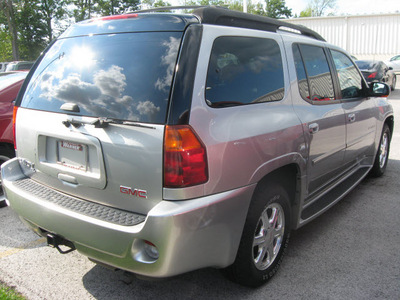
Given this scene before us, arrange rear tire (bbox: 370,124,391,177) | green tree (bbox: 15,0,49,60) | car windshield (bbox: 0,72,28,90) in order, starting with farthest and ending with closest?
1. green tree (bbox: 15,0,49,60)
2. rear tire (bbox: 370,124,391,177)
3. car windshield (bbox: 0,72,28,90)

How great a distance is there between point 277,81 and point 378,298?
69.2 inches

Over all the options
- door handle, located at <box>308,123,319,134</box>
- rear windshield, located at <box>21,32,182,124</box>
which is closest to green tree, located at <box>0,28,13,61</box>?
rear windshield, located at <box>21,32,182,124</box>

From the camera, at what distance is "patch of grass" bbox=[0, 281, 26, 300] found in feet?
8.68

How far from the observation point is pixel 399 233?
12.2 ft

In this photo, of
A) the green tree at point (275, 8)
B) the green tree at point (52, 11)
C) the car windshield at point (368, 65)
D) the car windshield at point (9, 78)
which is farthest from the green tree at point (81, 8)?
the car windshield at point (9, 78)

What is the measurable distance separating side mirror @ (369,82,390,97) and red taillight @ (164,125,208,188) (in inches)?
123

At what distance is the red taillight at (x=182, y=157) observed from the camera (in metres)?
2.11

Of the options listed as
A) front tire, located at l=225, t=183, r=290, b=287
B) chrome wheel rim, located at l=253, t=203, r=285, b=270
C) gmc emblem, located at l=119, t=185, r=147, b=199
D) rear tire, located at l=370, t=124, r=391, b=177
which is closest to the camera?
gmc emblem, located at l=119, t=185, r=147, b=199

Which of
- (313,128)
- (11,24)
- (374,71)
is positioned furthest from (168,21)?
(11,24)

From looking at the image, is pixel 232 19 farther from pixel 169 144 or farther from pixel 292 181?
pixel 292 181

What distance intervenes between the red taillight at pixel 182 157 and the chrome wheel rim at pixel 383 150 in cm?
407

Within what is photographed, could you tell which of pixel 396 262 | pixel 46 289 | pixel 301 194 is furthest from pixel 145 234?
pixel 396 262

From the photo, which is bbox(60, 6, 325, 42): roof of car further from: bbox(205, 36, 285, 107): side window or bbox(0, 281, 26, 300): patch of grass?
bbox(0, 281, 26, 300): patch of grass

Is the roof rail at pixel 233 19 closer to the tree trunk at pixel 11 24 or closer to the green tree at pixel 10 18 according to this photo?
the green tree at pixel 10 18
